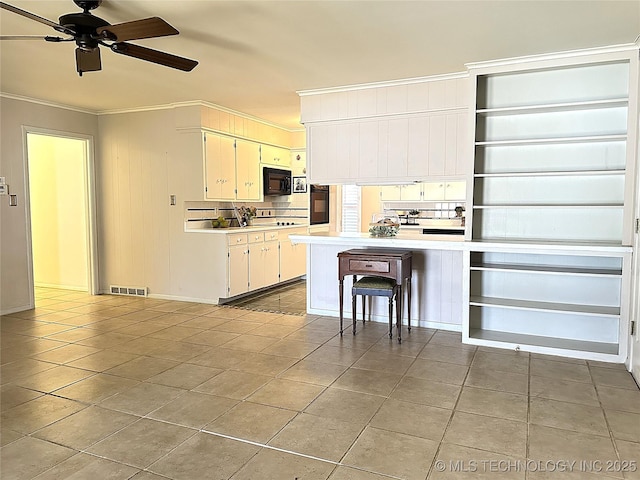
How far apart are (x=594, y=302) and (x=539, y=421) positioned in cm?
168

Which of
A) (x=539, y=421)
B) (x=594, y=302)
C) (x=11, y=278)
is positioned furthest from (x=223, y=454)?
(x=11, y=278)

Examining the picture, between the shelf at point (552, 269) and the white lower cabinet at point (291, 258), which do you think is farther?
the white lower cabinet at point (291, 258)

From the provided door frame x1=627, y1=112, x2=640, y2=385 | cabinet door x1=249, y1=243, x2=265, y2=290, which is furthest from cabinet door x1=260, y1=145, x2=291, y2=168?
door frame x1=627, y1=112, x2=640, y2=385

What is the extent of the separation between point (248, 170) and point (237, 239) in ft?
3.80

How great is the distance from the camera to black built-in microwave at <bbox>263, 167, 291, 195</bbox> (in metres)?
6.62

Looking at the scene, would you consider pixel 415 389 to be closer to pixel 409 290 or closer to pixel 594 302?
pixel 409 290

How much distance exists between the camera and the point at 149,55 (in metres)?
2.84

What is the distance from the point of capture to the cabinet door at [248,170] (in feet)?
19.8

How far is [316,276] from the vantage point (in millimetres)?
4848

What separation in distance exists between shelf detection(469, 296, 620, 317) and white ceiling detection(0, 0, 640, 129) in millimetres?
1957

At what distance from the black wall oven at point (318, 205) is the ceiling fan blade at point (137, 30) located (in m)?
4.59

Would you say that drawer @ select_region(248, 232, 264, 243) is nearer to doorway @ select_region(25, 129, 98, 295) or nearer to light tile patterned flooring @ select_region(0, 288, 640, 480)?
light tile patterned flooring @ select_region(0, 288, 640, 480)

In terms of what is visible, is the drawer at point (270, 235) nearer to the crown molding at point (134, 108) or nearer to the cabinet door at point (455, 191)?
the crown molding at point (134, 108)

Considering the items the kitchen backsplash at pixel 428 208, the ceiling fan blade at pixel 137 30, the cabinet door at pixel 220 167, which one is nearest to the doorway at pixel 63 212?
the cabinet door at pixel 220 167
